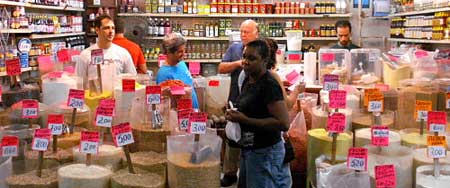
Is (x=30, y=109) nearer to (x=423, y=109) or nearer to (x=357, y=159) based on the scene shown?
(x=357, y=159)

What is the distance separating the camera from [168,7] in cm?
827

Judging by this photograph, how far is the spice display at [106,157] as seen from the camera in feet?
7.53

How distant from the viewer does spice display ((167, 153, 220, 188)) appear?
213 cm

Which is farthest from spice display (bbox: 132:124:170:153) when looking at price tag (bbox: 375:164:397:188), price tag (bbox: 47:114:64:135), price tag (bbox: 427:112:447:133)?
price tag (bbox: 427:112:447:133)

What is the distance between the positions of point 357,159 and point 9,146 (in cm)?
151

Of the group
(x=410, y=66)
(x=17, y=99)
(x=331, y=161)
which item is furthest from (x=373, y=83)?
(x=17, y=99)

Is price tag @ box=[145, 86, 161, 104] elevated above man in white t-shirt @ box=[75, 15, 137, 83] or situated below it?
below

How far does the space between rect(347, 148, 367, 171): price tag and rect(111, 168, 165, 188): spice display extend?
0.79 metres

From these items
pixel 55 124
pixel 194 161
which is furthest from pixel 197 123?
pixel 55 124

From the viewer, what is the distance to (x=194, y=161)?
2.19m

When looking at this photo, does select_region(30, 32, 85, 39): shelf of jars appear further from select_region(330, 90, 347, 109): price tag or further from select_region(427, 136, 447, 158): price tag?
select_region(427, 136, 447, 158): price tag

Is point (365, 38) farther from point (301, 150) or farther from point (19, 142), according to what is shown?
point (19, 142)

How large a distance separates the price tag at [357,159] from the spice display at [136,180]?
789 millimetres

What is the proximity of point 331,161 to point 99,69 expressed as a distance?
4.56ft
